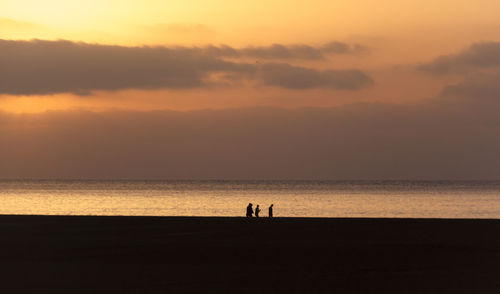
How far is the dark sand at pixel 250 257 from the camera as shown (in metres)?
20.8

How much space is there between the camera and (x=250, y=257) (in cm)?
2748

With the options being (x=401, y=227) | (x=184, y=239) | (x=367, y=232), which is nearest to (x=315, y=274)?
(x=184, y=239)

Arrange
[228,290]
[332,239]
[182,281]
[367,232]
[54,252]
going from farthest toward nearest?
[367,232], [332,239], [54,252], [182,281], [228,290]

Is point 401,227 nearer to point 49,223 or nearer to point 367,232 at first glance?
point 367,232

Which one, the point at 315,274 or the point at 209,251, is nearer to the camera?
the point at 315,274

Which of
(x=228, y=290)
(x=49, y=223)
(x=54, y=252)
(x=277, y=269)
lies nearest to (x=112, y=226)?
(x=49, y=223)

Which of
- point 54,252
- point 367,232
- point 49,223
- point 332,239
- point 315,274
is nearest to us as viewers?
point 315,274

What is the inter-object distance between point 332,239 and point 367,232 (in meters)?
4.53

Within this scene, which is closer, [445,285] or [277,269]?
[445,285]

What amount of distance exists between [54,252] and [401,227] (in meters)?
20.7

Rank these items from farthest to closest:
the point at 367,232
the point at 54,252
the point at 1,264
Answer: the point at 367,232
the point at 54,252
the point at 1,264

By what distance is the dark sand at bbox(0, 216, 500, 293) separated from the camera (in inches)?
818

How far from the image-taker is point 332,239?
34.8 m

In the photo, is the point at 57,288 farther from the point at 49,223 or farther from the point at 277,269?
the point at 49,223
